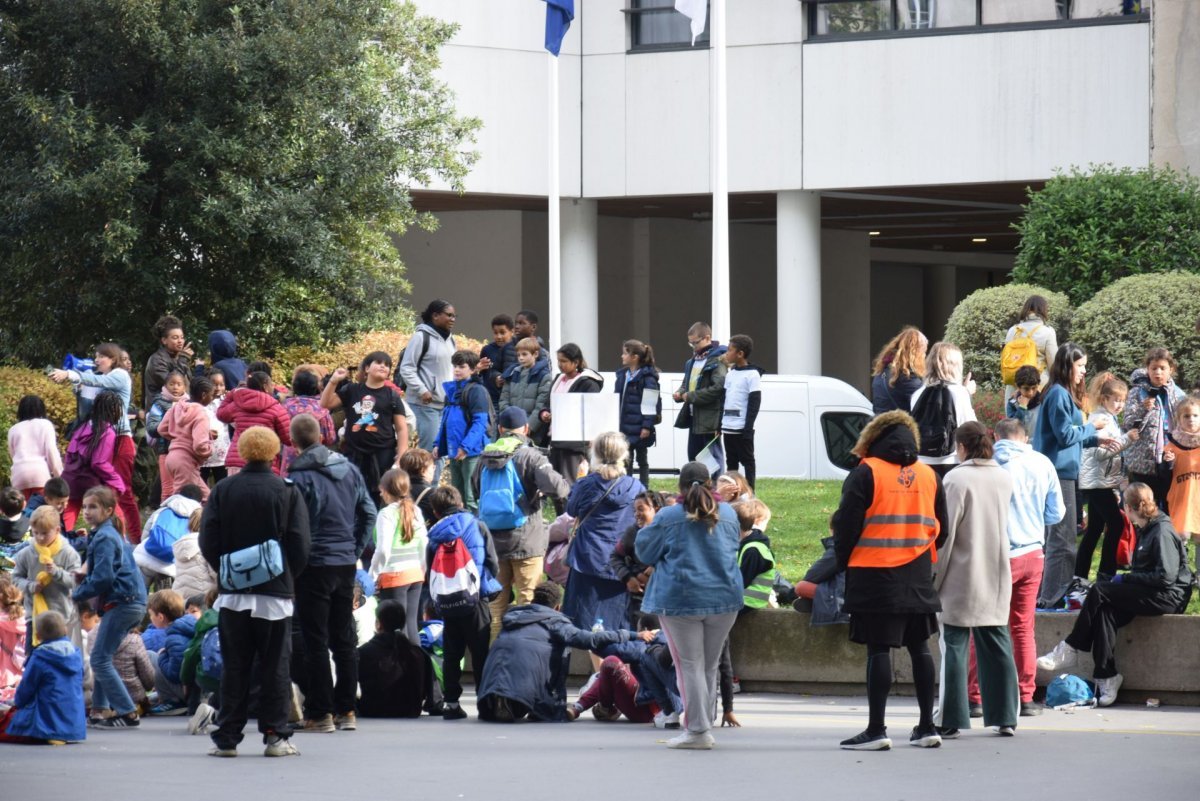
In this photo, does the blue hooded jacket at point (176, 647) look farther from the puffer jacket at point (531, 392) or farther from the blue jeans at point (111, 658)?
the puffer jacket at point (531, 392)

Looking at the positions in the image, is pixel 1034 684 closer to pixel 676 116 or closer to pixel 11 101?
pixel 11 101

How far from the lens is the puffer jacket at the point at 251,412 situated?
47.5ft

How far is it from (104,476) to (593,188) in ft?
56.0

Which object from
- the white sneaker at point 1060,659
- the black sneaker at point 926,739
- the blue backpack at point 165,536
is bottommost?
the black sneaker at point 926,739

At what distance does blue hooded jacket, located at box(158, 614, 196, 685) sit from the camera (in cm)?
1199

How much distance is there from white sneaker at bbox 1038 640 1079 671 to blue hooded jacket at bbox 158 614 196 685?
5.62 m

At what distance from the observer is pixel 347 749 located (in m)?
10.2

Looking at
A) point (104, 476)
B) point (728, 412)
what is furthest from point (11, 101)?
point (728, 412)

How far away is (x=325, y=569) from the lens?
10.6 m

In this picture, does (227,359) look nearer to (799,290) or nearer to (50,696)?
(50,696)

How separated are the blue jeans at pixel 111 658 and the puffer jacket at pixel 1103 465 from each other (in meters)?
6.79

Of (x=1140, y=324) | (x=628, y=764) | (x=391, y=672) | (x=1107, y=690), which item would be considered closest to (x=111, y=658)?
(x=391, y=672)

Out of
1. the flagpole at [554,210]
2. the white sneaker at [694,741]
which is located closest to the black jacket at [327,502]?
the white sneaker at [694,741]

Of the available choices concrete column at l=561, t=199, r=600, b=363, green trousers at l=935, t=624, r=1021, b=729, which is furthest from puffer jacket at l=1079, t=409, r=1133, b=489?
concrete column at l=561, t=199, r=600, b=363
